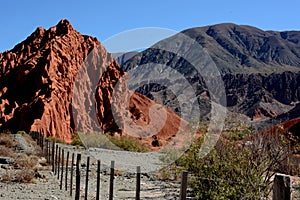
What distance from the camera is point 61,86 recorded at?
4656cm

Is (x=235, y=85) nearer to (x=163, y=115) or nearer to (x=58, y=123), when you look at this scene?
(x=163, y=115)

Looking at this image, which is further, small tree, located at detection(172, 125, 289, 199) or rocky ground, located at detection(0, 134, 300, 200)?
rocky ground, located at detection(0, 134, 300, 200)

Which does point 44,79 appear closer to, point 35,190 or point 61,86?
point 61,86

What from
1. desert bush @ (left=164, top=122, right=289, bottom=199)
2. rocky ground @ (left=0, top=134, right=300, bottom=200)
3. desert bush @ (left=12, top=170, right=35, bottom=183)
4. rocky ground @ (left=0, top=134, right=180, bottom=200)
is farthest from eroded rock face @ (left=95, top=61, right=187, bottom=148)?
desert bush @ (left=164, top=122, right=289, bottom=199)

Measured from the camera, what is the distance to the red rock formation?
42.9 m

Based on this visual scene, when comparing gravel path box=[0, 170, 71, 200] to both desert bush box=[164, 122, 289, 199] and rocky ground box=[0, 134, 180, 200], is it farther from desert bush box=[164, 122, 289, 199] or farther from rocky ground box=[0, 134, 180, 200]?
desert bush box=[164, 122, 289, 199]

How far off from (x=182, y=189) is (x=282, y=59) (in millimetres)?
195532

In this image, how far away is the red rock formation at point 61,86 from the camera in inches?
1687

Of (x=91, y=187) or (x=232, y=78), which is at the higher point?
(x=232, y=78)

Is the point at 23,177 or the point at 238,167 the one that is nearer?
the point at 238,167

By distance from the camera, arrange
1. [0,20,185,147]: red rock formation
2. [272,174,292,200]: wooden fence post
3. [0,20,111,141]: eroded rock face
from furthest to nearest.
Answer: [0,20,185,147]: red rock formation
[0,20,111,141]: eroded rock face
[272,174,292,200]: wooden fence post

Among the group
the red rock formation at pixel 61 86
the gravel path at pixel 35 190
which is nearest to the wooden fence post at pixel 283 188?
the gravel path at pixel 35 190

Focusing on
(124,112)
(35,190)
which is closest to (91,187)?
(35,190)

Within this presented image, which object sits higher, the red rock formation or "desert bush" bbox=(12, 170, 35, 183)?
the red rock formation
